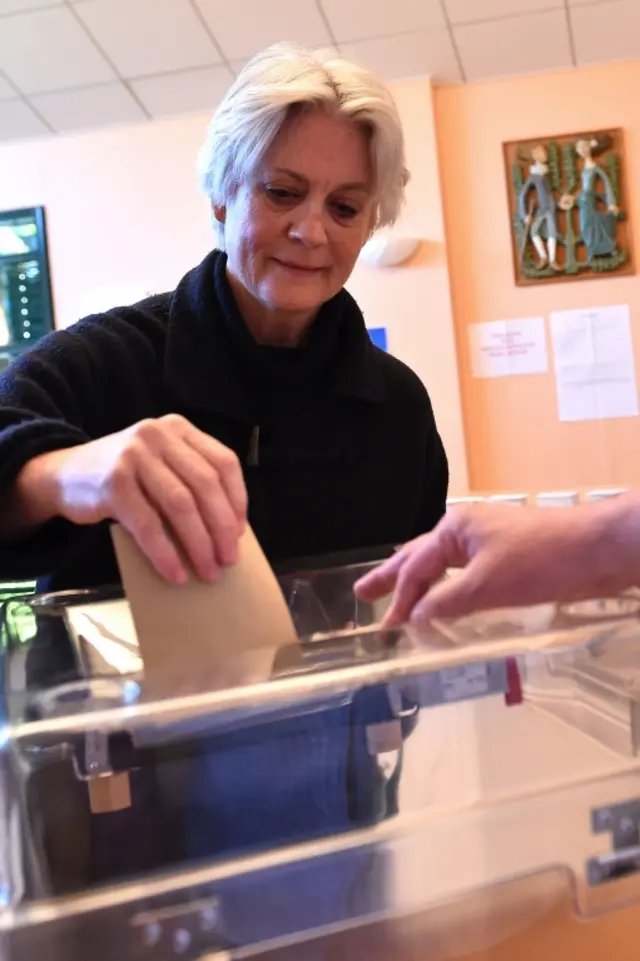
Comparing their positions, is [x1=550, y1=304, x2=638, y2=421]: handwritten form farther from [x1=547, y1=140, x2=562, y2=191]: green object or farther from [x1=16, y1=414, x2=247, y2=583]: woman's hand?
[x1=16, y1=414, x2=247, y2=583]: woman's hand

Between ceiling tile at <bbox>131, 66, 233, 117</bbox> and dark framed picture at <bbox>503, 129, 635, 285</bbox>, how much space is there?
771 mm

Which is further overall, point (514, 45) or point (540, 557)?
point (514, 45)

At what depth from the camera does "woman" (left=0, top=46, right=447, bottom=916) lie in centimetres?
69

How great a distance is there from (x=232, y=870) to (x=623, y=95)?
7.13 feet

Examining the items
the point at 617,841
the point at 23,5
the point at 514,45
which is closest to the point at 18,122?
the point at 23,5

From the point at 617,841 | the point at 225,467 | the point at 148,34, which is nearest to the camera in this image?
the point at 617,841

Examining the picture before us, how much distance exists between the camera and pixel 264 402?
A: 88cm

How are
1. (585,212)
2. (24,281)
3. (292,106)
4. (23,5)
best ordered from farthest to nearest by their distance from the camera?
(24,281), (585,212), (23,5), (292,106)

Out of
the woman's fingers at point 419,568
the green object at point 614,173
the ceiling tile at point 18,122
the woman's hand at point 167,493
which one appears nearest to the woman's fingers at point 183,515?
the woman's hand at point 167,493

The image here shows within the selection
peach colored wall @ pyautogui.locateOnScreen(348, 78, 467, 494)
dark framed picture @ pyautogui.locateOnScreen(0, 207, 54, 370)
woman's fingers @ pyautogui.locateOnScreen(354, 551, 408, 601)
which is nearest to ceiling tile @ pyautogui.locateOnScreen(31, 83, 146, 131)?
dark framed picture @ pyautogui.locateOnScreen(0, 207, 54, 370)

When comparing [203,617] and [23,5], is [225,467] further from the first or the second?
[23,5]

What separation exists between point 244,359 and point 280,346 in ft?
0.17

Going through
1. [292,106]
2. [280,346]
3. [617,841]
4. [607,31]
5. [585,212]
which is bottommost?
[617,841]

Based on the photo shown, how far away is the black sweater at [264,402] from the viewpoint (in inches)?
31.3
